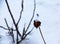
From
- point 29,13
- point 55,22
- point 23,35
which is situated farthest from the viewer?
point 29,13

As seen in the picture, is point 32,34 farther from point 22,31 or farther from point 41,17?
point 41,17

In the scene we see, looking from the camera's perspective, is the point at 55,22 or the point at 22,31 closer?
the point at 22,31

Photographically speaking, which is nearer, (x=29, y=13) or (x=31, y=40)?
(x=31, y=40)

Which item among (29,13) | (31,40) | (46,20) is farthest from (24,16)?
(31,40)

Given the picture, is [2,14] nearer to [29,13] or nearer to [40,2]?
[29,13]

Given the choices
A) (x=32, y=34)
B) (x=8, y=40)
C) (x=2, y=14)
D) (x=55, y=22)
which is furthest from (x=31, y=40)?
(x=2, y=14)

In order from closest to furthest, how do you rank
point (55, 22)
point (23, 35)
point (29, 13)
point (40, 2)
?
1. point (23, 35)
2. point (55, 22)
3. point (29, 13)
4. point (40, 2)
